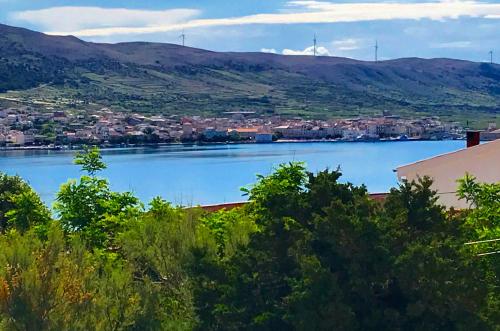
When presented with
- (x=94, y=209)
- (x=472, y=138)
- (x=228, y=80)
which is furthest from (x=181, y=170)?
(x=228, y=80)

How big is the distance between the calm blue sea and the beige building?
12.8 m

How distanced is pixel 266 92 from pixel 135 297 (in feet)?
433

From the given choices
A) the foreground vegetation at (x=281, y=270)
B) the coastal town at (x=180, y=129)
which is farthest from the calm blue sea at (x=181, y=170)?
the foreground vegetation at (x=281, y=270)

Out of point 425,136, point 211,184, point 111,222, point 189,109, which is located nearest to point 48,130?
point 189,109

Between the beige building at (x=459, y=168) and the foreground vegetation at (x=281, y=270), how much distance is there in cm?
348

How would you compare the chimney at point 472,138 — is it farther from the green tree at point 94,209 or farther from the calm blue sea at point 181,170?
the calm blue sea at point 181,170

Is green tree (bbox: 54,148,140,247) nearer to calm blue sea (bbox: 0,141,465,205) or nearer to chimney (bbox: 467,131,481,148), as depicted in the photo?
chimney (bbox: 467,131,481,148)

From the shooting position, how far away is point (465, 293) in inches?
365

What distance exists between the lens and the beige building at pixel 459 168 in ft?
55.3

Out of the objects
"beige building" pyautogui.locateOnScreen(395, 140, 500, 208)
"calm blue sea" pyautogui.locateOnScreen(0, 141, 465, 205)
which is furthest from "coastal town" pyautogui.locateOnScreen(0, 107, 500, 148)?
"beige building" pyautogui.locateOnScreen(395, 140, 500, 208)

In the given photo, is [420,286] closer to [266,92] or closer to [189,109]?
[189,109]

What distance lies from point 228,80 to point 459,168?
427 feet

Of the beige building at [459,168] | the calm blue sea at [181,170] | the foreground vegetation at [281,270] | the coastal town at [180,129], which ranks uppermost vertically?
the beige building at [459,168]

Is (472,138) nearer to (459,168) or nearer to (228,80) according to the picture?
(459,168)
